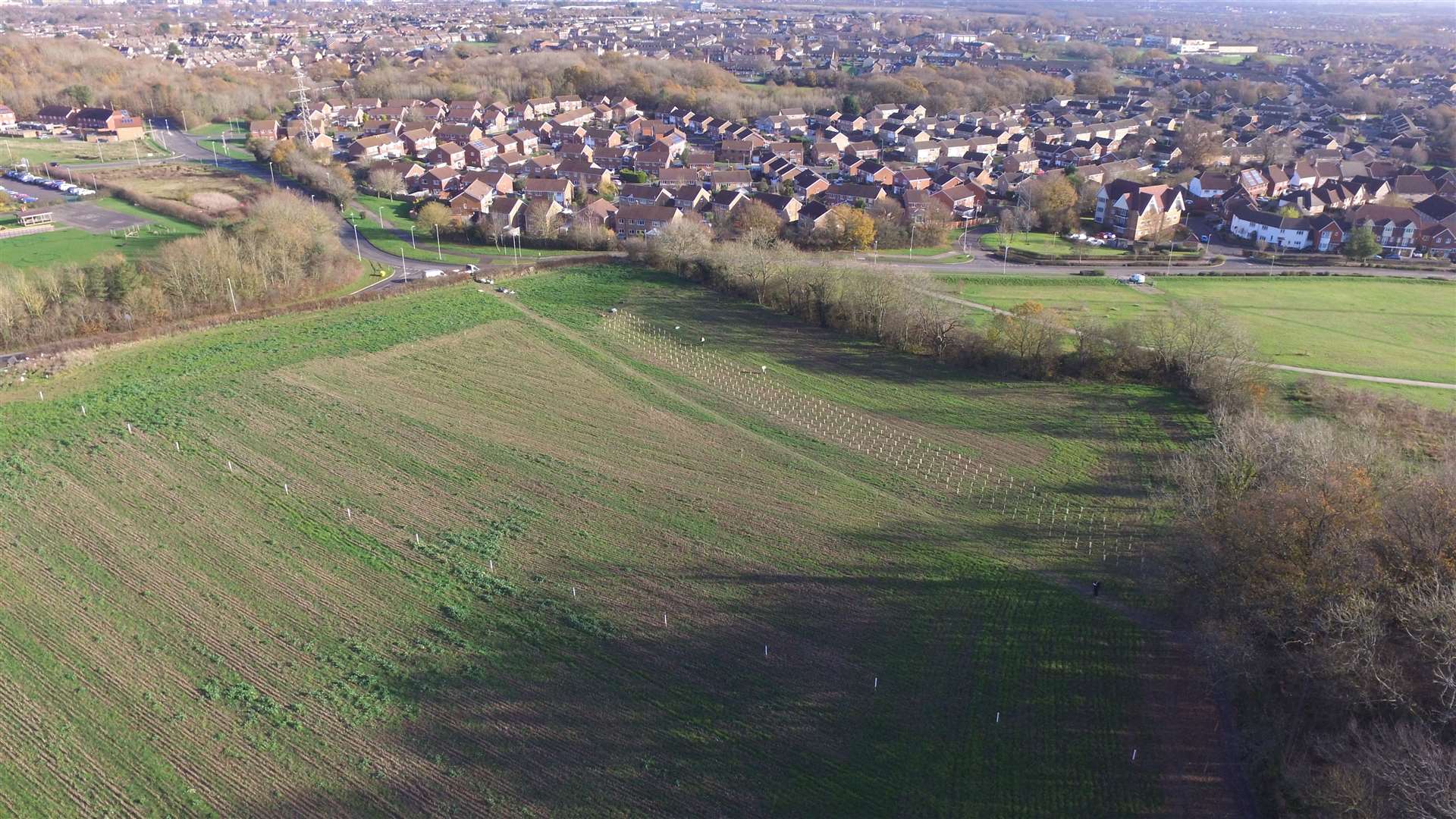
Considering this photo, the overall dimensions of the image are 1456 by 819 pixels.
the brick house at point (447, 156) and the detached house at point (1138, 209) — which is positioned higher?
the brick house at point (447, 156)

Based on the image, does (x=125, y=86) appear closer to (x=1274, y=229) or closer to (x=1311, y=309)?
(x=1274, y=229)

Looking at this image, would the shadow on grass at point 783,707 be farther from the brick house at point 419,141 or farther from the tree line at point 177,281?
the brick house at point 419,141

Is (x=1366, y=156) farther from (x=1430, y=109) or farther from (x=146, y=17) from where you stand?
(x=146, y=17)

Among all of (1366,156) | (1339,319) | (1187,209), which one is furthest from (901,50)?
(1339,319)

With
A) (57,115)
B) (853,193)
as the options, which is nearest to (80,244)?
(853,193)

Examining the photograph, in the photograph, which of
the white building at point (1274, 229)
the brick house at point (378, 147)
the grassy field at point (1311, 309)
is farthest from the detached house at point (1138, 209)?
the brick house at point (378, 147)

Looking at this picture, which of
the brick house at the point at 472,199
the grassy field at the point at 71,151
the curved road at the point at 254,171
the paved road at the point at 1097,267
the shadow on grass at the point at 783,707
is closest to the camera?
the shadow on grass at the point at 783,707

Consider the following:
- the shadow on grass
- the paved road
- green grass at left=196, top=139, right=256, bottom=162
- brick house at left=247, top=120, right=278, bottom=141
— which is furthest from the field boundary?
brick house at left=247, top=120, right=278, bottom=141
